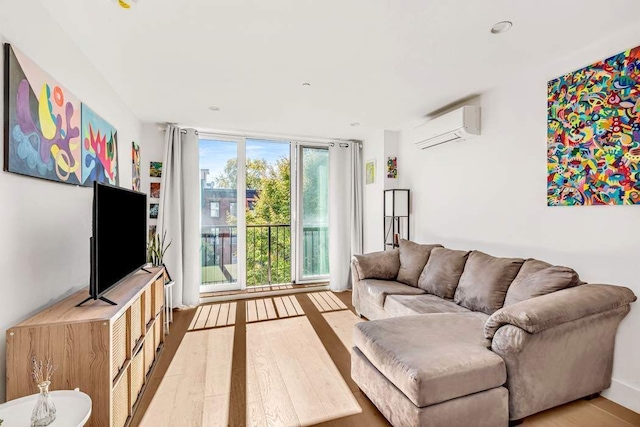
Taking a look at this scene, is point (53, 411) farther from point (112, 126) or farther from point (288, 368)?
point (112, 126)

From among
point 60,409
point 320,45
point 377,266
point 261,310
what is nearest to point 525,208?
point 377,266

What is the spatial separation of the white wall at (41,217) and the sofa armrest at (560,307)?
2299 mm

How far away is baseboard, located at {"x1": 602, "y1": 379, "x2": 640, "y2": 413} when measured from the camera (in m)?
1.83

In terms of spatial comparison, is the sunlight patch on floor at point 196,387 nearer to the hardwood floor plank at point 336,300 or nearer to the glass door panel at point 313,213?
the hardwood floor plank at point 336,300

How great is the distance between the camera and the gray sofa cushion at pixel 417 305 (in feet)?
8.02

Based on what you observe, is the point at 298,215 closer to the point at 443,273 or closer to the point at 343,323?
the point at 343,323

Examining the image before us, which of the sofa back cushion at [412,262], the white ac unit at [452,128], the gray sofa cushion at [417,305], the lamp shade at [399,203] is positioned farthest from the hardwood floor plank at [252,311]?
the white ac unit at [452,128]

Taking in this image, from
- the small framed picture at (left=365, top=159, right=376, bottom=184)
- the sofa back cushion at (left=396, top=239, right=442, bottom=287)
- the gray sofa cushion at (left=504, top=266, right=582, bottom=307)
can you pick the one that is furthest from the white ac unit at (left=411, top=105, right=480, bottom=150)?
the gray sofa cushion at (left=504, top=266, right=582, bottom=307)

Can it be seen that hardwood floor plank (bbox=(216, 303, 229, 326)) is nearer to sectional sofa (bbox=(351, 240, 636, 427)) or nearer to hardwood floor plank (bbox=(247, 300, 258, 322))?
hardwood floor plank (bbox=(247, 300, 258, 322))

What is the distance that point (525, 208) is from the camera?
8.18 feet

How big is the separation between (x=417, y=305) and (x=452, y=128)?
1750 millimetres

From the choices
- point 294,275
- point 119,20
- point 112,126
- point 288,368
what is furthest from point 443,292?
point 112,126

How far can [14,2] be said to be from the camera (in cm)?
139

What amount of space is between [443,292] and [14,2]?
10.9 ft
